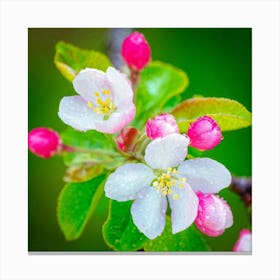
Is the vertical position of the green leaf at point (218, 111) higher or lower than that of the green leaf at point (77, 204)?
higher

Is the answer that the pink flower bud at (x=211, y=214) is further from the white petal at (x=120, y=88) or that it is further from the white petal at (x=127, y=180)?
the white petal at (x=120, y=88)

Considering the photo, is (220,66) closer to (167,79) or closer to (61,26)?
(167,79)

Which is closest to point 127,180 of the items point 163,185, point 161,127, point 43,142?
point 163,185

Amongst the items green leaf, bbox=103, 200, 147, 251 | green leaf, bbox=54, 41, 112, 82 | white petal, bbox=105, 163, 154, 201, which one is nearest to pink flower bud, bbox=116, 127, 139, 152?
white petal, bbox=105, 163, 154, 201

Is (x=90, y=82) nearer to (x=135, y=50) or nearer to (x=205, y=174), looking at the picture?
(x=135, y=50)

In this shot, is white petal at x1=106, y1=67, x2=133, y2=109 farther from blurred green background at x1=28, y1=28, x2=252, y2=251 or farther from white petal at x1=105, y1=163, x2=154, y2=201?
blurred green background at x1=28, y1=28, x2=252, y2=251

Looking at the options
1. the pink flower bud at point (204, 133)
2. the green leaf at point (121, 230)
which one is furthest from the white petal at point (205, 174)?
the green leaf at point (121, 230)
